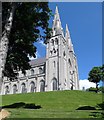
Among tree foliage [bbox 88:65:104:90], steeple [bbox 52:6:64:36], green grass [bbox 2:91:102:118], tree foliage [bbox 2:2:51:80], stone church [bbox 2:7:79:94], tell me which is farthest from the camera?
steeple [bbox 52:6:64:36]

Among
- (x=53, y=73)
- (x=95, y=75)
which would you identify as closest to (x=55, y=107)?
(x=95, y=75)

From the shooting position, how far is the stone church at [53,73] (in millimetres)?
80000

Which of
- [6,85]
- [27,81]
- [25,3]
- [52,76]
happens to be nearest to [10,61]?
[25,3]

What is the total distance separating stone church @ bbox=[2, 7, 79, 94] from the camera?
80.0 meters

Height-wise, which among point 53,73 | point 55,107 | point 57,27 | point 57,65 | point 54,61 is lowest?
point 55,107

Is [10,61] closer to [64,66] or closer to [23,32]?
[23,32]

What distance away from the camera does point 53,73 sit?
8119cm

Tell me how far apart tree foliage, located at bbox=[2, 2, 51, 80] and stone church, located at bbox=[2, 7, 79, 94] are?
54991mm

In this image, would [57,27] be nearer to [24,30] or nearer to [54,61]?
[54,61]

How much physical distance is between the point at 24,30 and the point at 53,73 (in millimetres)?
61159

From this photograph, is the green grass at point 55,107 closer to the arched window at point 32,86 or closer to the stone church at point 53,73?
the stone church at point 53,73

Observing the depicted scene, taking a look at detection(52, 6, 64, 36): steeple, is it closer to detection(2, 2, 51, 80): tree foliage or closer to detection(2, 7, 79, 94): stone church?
detection(2, 7, 79, 94): stone church

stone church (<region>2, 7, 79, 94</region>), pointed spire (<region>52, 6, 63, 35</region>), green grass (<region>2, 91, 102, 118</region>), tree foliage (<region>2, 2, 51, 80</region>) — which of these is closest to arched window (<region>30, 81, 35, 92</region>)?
stone church (<region>2, 7, 79, 94</region>)

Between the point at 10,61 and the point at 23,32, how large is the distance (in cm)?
327
